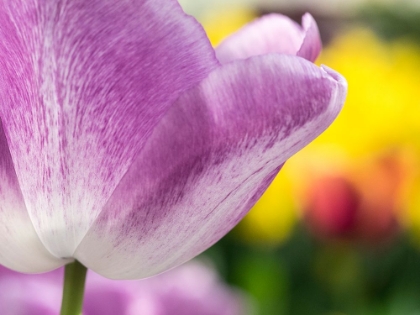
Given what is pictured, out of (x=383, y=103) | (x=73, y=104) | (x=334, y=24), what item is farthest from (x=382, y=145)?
(x=334, y=24)

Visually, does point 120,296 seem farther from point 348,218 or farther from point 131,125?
point 348,218

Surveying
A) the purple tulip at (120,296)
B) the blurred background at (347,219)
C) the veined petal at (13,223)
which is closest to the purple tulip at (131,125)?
the veined petal at (13,223)

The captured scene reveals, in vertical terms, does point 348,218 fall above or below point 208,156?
below

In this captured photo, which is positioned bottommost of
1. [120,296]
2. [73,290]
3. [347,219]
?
[347,219]

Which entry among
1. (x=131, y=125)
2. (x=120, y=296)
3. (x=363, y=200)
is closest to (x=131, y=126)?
(x=131, y=125)

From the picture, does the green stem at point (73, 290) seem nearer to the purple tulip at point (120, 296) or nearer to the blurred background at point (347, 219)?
the purple tulip at point (120, 296)

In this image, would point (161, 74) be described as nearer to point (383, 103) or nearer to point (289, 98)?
point (289, 98)
